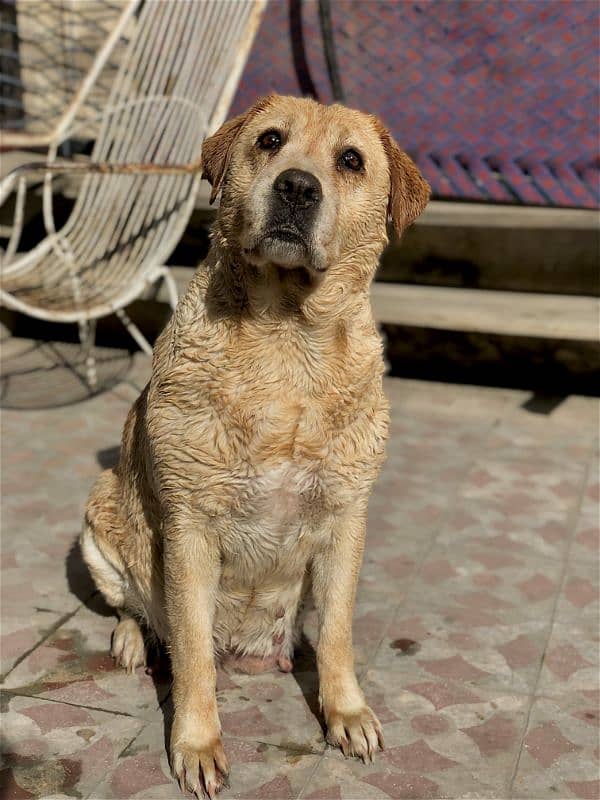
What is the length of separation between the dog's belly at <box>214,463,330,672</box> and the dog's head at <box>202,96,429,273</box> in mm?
552

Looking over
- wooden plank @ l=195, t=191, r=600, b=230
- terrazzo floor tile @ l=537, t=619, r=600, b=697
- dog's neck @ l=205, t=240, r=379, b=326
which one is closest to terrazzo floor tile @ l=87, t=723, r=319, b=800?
terrazzo floor tile @ l=537, t=619, r=600, b=697

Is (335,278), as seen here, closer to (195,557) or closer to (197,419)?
(197,419)

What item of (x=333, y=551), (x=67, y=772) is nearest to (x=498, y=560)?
(x=333, y=551)

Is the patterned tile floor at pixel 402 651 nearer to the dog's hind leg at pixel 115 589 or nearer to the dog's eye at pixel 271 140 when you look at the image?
the dog's hind leg at pixel 115 589

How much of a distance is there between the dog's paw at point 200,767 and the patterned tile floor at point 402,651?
0.13 ft

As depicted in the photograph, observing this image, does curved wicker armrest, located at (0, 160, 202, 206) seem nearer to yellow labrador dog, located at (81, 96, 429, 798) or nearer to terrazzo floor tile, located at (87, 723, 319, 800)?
yellow labrador dog, located at (81, 96, 429, 798)

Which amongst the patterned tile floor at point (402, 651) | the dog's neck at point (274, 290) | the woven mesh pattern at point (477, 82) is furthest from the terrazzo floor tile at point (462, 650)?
the woven mesh pattern at point (477, 82)

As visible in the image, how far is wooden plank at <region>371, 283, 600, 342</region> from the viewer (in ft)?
16.6

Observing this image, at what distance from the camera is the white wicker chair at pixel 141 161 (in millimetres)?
4930

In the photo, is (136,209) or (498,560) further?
(136,209)

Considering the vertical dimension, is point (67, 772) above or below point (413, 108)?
below

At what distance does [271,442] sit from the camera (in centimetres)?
227

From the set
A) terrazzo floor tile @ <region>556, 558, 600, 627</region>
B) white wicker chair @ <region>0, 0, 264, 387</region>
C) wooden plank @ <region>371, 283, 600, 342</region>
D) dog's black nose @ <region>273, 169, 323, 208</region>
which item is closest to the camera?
dog's black nose @ <region>273, 169, 323, 208</region>

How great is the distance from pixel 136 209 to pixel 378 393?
→ 326 cm
